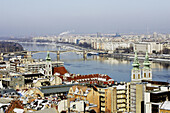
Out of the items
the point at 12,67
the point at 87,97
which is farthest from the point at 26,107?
the point at 12,67

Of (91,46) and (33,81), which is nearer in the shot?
(33,81)

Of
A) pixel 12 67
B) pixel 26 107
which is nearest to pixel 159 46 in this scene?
pixel 12 67

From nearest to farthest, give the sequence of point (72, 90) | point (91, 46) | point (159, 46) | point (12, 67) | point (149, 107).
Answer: point (149, 107) → point (72, 90) → point (12, 67) → point (159, 46) → point (91, 46)

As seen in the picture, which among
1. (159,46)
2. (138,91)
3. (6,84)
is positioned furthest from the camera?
(159,46)

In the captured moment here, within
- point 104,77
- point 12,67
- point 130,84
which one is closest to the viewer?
point 130,84

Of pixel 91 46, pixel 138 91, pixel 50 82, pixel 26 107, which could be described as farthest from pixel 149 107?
pixel 91 46

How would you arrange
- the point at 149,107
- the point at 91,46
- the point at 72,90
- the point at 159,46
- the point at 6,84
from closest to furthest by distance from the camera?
the point at 149,107 → the point at 72,90 → the point at 6,84 → the point at 159,46 → the point at 91,46

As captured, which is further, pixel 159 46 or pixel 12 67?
pixel 159 46

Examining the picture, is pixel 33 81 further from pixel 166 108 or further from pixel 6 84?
pixel 166 108

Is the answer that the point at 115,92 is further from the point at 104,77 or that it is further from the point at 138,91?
the point at 104,77
